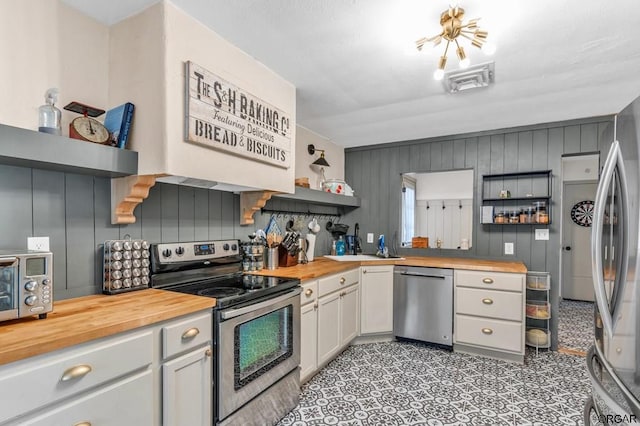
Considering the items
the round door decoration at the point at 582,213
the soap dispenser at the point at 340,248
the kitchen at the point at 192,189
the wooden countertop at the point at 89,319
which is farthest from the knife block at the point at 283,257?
the round door decoration at the point at 582,213

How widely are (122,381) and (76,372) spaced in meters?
0.20

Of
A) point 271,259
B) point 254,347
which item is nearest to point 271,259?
point 271,259

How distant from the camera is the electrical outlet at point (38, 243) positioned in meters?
1.51

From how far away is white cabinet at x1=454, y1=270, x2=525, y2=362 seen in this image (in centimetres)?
291

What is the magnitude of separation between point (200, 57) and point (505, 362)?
3.44 metres

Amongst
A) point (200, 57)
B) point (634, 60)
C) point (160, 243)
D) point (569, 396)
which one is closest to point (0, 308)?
point (160, 243)

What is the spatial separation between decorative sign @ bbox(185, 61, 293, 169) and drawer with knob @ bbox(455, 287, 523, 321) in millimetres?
2103

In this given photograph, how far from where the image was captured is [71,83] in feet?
5.46

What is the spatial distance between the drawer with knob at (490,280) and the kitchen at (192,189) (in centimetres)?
64

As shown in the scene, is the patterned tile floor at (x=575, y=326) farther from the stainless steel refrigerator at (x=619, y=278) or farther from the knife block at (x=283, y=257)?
the knife block at (x=283, y=257)

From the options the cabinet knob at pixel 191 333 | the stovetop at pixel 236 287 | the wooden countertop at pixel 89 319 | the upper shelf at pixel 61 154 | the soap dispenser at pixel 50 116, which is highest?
the soap dispenser at pixel 50 116

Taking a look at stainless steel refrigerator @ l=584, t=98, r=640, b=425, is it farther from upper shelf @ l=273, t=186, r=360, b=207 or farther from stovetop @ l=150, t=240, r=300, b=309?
upper shelf @ l=273, t=186, r=360, b=207

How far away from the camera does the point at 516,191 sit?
11.4 feet

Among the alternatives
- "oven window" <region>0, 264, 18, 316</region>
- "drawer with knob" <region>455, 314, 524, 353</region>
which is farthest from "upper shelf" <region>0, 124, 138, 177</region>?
"drawer with knob" <region>455, 314, 524, 353</region>
